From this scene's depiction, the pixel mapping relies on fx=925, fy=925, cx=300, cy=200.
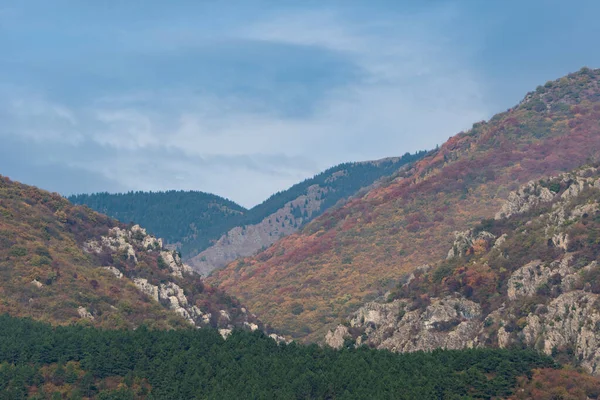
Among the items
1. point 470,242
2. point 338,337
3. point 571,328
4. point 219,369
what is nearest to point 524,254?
point 470,242

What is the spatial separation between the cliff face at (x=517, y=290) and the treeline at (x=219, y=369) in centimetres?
1259

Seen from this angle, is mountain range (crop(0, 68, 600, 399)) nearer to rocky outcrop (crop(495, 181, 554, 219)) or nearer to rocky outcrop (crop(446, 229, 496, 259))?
rocky outcrop (crop(495, 181, 554, 219))

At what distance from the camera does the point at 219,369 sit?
117 meters

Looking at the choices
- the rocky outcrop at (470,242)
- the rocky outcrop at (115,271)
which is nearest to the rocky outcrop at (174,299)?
the rocky outcrop at (115,271)

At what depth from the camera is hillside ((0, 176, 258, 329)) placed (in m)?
142

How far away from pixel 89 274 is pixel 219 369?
46.0 meters

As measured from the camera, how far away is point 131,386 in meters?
113

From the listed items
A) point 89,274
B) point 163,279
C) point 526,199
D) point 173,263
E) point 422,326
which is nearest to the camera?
point 422,326

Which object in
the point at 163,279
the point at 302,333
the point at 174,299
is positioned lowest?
the point at 302,333

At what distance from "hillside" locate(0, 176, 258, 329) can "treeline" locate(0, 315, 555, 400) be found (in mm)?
15404

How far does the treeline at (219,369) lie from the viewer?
350 feet

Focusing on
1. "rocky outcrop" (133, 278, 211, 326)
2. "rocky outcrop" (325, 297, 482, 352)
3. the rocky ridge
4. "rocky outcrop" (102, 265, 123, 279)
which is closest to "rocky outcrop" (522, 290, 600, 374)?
"rocky outcrop" (325, 297, 482, 352)

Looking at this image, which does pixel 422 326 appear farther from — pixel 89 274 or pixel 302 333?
pixel 302 333

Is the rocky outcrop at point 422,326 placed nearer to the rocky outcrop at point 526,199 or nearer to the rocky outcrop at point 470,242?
the rocky outcrop at point 470,242
